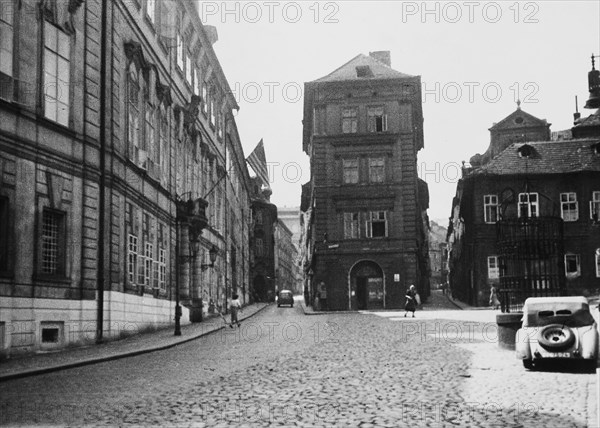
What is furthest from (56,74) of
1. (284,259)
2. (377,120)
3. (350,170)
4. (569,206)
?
(284,259)

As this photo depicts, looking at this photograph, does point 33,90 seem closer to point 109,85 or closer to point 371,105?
point 109,85

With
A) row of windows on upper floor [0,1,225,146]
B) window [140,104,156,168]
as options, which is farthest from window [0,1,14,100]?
window [140,104,156,168]

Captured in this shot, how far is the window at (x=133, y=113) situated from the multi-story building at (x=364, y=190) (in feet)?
87.8

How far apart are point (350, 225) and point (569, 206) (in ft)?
46.9

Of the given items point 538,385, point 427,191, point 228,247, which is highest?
point 427,191

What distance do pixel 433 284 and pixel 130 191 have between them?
102 m

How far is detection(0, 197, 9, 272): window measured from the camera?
18781 mm

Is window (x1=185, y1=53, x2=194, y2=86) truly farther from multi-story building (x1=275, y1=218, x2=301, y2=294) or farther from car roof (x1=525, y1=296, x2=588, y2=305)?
multi-story building (x1=275, y1=218, x2=301, y2=294)

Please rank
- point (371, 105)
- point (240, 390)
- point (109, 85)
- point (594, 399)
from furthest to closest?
point (371, 105) < point (109, 85) < point (240, 390) < point (594, 399)

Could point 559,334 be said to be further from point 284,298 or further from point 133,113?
point 284,298

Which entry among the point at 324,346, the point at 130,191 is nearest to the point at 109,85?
the point at 130,191

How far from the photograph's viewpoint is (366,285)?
54094mm

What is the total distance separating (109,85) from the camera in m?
24.8

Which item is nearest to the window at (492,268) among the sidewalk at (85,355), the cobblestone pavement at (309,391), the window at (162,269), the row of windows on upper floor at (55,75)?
the window at (162,269)
